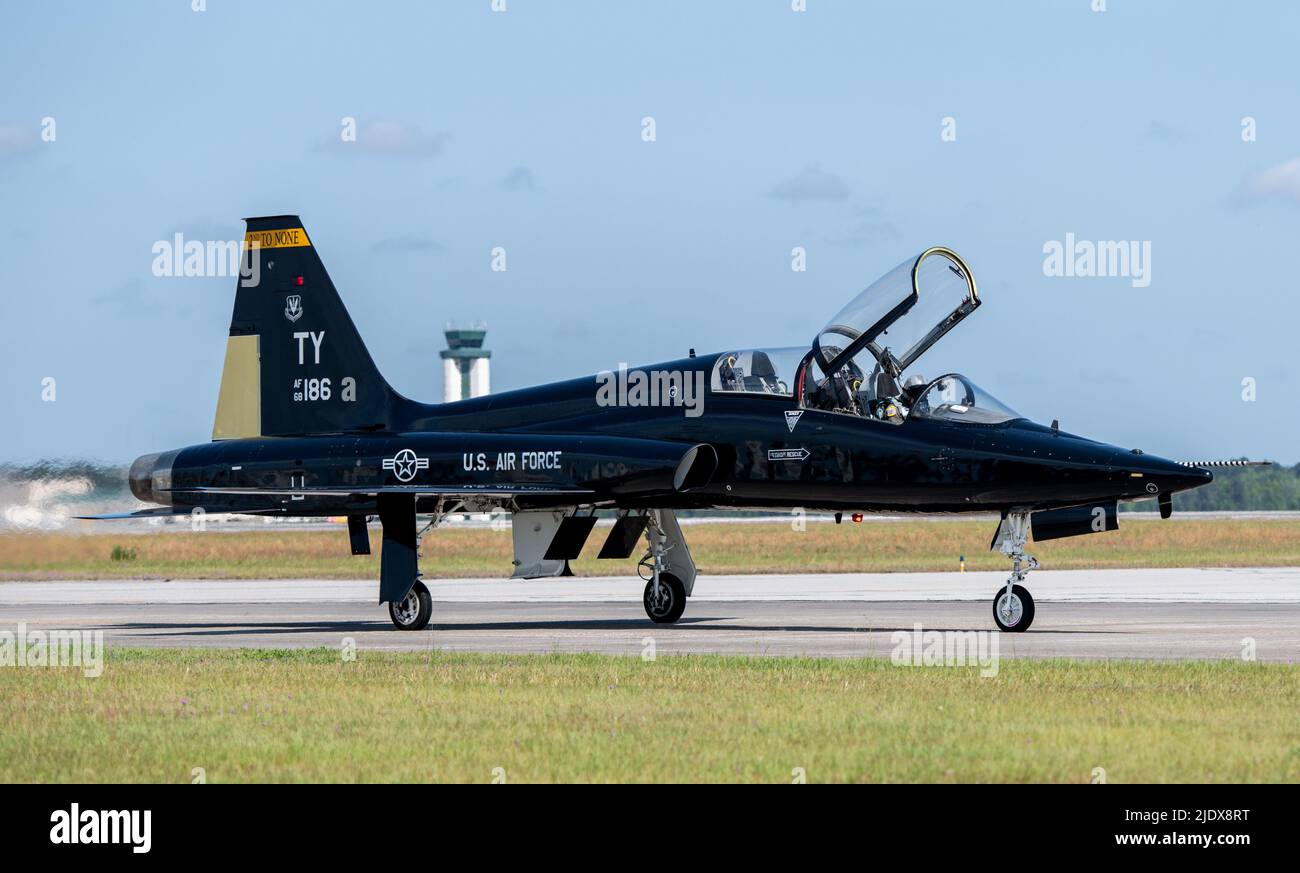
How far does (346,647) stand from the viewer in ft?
57.5

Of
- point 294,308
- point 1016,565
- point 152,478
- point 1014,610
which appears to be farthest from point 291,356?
point 1014,610

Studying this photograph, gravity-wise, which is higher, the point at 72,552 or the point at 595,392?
the point at 595,392

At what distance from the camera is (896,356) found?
19.0 meters

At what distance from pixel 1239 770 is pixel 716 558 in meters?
36.0

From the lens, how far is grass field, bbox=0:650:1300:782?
368 inches

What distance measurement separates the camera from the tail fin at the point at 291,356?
22641 millimetres

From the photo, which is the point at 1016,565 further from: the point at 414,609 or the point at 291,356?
the point at 291,356

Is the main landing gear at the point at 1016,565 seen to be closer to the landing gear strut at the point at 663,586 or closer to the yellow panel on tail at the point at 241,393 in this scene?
the landing gear strut at the point at 663,586

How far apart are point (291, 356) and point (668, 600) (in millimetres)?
6238

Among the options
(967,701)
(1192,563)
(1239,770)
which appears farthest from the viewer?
(1192,563)
